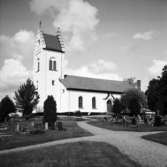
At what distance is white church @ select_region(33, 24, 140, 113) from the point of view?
4656 cm

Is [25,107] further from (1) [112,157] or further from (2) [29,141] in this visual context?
(1) [112,157]

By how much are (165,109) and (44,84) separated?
2593 centimetres

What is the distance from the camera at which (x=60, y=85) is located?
155ft

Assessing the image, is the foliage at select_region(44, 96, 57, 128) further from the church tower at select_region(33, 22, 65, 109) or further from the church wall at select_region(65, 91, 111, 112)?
the church tower at select_region(33, 22, 65, 109)

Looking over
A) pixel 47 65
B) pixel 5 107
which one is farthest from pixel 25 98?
pixel 47 65

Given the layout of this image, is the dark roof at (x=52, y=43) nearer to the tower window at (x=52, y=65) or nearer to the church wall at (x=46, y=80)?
the church wall at (x=46, y=80)

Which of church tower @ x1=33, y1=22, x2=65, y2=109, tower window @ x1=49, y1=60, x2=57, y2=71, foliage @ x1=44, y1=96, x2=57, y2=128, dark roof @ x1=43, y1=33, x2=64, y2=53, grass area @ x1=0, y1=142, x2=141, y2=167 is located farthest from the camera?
dark roof @ x1=43, y1=33, x2=64, y2=53

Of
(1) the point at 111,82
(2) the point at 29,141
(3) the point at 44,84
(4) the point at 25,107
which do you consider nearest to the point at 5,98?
(4) the point at 25,107

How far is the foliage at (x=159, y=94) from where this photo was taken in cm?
2741

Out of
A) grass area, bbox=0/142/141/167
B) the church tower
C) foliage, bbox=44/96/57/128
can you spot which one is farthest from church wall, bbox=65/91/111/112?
grass area, bbox=0/142/141/167

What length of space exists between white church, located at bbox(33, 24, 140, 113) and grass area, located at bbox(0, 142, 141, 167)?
115 ft

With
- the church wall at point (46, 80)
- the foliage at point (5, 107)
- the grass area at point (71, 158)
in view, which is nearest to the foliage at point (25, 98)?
the foliage at point (5, 107)

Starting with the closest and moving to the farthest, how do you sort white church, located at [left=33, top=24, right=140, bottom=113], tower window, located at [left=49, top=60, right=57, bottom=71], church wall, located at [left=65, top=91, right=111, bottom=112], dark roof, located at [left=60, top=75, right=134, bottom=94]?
1. church wall, located at [left=65, top=91, right=111, bottom=112]
2. white church, located at [left=33, top=24, right=140, bottom=113]
3. dark roof, located at [left=60, top=75, right=134, bottom=94]
4. tower window, located at [left=49, top=60, right=57, bottom=71]

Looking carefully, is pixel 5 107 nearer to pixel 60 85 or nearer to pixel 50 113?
pixel 60 85
